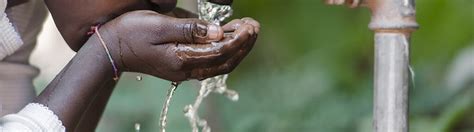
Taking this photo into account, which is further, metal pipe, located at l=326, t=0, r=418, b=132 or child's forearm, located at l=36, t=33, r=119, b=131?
metal pipe, located at l=326, t=0, r=418, b=132

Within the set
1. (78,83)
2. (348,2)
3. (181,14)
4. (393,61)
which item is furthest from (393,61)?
(78,83)

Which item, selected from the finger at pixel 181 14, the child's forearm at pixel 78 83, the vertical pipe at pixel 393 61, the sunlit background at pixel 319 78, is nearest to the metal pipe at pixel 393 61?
the vertical pipe at pixel 393 61

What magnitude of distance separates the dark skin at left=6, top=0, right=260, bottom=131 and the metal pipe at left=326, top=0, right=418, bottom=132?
0.26 meters

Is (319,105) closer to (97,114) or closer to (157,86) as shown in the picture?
(157,86)

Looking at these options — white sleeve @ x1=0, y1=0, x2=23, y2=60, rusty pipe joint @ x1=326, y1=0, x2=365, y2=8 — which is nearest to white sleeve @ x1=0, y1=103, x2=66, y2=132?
white sleeve @ x1=0, y1=0, x2=23, y2=60

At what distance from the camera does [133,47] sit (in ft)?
3.47

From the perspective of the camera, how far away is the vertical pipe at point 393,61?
124 centimetres

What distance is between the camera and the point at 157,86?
9.43ft

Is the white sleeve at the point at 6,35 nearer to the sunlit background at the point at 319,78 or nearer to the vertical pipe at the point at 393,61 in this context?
the vertical pipe at the point at 393,61

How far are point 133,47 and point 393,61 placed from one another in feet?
1.20

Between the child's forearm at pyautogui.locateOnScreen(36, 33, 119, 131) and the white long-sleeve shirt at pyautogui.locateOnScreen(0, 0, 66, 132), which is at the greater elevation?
the child's forearm at pyautogui.locateOnScreen(36, 33, 119, 131)

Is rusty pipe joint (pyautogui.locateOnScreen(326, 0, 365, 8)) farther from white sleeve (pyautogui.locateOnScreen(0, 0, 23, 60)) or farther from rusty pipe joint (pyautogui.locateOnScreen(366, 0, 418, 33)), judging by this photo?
white sleeve (pyautogui.locateOnScreen(0, 0, 23, 60))

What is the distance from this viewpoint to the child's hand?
3.33 ft

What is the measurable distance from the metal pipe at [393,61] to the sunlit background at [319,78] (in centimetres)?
146
